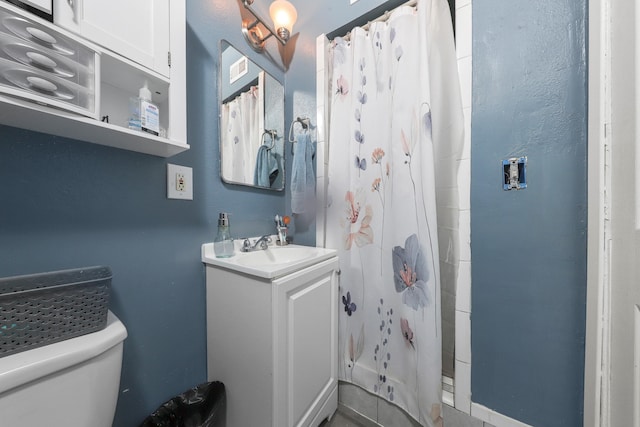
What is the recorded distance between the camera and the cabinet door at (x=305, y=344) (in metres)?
0.76

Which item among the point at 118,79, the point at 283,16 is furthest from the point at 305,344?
the point at 283,16

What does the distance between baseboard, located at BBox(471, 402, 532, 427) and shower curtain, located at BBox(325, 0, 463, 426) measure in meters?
0.14

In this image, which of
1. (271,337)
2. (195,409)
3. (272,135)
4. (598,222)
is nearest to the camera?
(598,222)

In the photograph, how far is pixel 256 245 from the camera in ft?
3.64

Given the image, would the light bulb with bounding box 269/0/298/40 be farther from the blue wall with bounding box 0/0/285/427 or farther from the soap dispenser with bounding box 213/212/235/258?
the soap dispenser with bounding box 213/212/235/258

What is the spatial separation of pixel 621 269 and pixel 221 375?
1.32m

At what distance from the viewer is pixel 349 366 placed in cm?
112

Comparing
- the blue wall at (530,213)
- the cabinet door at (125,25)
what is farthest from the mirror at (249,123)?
the blue wall at (530,213)

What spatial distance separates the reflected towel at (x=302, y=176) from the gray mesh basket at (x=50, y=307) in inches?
32.3

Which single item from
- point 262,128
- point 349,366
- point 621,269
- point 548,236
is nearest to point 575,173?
point 548,236

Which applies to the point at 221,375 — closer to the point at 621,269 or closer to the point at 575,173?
the point at 621,269

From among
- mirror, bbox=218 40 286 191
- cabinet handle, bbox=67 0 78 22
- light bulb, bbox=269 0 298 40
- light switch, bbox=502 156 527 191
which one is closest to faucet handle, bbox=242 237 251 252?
mirror, bbox=218 40 286 191

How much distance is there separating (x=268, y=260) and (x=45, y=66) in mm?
923

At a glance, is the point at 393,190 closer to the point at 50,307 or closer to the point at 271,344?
the point at 271,344
